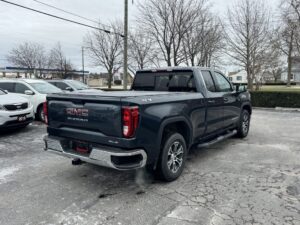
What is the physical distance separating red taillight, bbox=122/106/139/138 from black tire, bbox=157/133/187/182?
31.3 inches

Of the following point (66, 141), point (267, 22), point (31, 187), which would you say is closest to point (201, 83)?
point (66, 141)

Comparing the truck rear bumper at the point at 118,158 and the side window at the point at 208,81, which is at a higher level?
the side window at the point at 208,81

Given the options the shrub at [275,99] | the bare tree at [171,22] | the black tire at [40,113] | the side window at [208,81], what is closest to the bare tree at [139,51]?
the bare tree at [171,22]

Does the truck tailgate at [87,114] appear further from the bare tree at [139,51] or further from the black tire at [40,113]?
the bare tree at [139,51]

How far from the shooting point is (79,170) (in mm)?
4805

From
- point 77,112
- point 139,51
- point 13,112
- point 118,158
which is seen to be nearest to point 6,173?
point 77,112

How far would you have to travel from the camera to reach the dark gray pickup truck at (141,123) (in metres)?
3.45

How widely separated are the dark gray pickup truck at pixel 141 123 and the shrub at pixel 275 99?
380 inches

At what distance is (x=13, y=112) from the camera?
755 centimetres

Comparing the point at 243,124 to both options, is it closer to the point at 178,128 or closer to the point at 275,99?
the point at 178,128

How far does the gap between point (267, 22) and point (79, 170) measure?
19.6 metres

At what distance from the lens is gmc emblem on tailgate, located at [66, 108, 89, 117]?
374 centimetres

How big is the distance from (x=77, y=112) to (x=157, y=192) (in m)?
1.63

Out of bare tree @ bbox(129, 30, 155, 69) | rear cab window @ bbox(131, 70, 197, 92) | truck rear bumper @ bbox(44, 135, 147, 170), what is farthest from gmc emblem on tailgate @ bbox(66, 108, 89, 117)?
bare tree @ bbox(129, 30, 155, 69)
